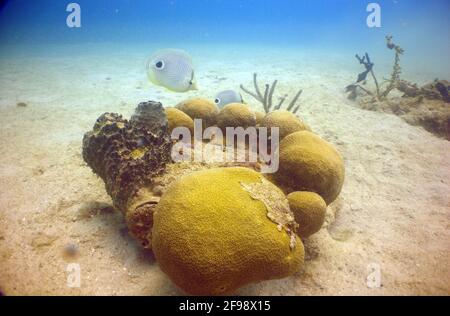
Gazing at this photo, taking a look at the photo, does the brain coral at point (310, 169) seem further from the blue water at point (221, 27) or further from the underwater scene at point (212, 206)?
the blue water at point (221, 27)

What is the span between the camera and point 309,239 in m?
3.28

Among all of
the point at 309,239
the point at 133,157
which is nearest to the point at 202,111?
the point at 133,157

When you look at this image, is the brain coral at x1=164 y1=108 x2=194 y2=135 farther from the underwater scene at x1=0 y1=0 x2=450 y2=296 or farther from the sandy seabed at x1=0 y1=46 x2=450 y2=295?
the sandy seabed at x1=0 y1=46 x2=450 y2=295

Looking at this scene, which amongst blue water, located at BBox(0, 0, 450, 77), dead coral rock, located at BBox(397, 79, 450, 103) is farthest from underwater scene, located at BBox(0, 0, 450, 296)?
blue water, located at BBox(0, 0, 450, 77)

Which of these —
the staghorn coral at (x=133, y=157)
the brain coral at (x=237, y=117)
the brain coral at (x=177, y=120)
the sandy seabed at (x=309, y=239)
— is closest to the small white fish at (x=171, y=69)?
the staghorn coral at (x=133, y=157)

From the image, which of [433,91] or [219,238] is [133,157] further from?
[433,91]

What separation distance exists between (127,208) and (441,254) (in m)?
3.70

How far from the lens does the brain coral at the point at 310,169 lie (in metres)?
3.10

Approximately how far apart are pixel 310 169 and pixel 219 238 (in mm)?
1492

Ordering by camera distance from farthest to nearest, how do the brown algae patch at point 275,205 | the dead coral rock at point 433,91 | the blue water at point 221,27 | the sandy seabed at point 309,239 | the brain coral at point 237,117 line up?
the blue water at point 221,27 → the dead coral rock at point 433,91 → the brain coral at point 237,117 → the sandy seabed at point 309,239 → the brown algae patch at point 275,205

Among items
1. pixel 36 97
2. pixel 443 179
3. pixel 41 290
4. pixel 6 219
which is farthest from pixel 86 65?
pixel 443 179

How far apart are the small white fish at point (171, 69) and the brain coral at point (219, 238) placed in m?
1.48

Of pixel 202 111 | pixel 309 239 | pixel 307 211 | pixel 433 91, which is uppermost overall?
pixel 433 91

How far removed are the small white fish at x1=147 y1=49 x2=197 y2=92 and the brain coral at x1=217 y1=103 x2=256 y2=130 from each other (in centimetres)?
126
